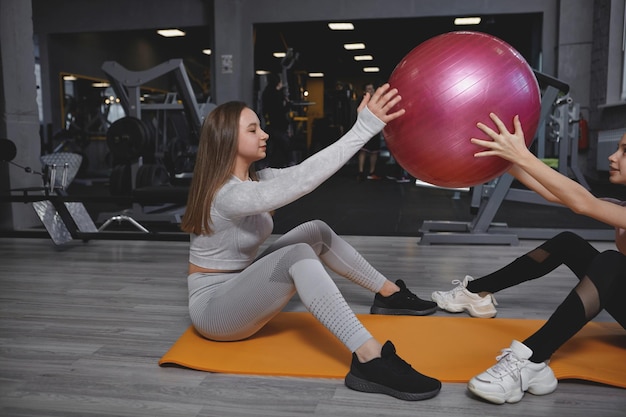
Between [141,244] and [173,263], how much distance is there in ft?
2.06

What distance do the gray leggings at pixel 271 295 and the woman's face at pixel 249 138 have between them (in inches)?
11.6

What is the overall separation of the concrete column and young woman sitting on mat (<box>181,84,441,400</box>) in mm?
2950

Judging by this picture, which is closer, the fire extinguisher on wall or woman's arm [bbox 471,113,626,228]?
woman's arm [bbox 471,113,626,228]

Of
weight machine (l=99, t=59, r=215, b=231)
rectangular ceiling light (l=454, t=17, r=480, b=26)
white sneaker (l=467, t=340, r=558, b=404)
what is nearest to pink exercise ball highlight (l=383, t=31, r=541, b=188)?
white sneaker (l=467, t=340, r=558, b=404)

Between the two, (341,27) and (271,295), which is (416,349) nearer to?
(271,295)

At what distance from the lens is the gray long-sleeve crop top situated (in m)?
1.48

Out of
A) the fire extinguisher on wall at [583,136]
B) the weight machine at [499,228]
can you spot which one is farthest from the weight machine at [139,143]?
the fire extinguisher on wall at [583,136]

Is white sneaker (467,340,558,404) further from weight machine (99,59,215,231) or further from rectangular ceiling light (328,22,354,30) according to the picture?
Answer: rectangular ceiling light (328,22,354,30)

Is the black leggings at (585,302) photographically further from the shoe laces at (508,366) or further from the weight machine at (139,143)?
the weight machine at (139,143)

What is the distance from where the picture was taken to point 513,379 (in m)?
1.38

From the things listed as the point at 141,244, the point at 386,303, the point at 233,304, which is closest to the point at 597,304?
the point at 386,303

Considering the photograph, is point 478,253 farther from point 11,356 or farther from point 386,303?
point 11,356

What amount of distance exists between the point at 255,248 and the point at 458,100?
0.76 metres

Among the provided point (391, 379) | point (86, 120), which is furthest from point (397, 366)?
point (86, 120)
